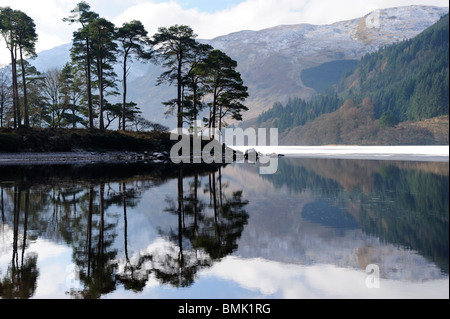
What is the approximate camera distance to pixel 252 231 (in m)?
11.1

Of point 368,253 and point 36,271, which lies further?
point 368,253

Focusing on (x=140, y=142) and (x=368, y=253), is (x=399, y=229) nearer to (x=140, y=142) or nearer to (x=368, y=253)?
(x=368, y=253)

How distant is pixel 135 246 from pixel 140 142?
143ft

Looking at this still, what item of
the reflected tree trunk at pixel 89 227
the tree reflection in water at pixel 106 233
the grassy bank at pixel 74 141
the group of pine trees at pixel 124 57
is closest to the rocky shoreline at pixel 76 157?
the grassy bank at pixel 74 141

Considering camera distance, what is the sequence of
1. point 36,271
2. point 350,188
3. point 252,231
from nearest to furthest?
1. point 36,271
2. point 252,231
3. point 350,188

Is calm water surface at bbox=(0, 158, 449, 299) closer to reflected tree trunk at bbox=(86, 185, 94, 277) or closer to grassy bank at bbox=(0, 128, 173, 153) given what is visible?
reflected tree trunk at bbox=(86, 185, 94, 277)

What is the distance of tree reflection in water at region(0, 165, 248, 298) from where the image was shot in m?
7.33

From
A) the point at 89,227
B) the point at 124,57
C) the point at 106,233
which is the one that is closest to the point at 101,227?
the point at 89,227

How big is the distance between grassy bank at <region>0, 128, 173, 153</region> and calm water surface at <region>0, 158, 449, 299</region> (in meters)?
27.9

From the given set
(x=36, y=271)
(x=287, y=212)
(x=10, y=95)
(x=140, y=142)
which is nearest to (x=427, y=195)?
(x=287, y=212)

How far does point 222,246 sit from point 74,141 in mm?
41840

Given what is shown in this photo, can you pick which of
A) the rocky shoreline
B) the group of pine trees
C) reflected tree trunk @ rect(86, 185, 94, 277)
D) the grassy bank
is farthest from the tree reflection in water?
the group of pine trees

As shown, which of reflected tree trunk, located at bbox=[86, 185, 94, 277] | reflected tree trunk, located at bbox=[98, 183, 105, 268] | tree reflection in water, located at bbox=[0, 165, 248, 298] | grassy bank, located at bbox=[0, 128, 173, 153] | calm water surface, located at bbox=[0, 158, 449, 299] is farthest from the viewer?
grassy bank, located at bbox=[0, 128, 173, 153]
